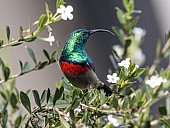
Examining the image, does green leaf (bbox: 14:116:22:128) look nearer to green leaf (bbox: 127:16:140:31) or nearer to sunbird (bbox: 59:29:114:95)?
sunbird (bbox: 59:29:114:95)

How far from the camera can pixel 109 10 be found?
2863mm

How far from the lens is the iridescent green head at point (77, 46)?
98 centimetres

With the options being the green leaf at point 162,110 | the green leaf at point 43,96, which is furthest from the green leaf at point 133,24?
the green leaf at point 43,96

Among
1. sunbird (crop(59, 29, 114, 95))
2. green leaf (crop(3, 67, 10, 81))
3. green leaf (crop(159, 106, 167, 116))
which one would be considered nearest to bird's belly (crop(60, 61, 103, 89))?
sunbird (crop(59, 29, 114, 95))

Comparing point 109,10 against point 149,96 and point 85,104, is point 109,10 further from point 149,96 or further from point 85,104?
point 85,104

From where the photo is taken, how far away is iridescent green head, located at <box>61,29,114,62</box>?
0.98 metres

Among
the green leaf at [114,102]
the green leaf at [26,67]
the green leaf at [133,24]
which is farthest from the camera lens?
the green leaf at [133,24]

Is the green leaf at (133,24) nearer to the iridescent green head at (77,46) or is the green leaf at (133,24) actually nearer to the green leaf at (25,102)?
the iridescent green head at (77,46)

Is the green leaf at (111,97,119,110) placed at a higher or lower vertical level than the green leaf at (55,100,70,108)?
lower

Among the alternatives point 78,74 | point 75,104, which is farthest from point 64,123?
point 78,74

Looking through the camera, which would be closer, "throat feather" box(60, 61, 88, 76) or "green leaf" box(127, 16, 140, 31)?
"throat feather" box(60, 61, 88, 76)

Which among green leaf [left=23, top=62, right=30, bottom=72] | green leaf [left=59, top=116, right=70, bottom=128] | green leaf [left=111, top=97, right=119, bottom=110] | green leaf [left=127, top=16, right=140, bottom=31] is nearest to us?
green leaf [left=59, top=116, right=70, bottom=128]

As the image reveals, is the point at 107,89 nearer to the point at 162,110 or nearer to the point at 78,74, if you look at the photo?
the point at 78,74

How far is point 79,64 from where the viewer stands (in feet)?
3.18
